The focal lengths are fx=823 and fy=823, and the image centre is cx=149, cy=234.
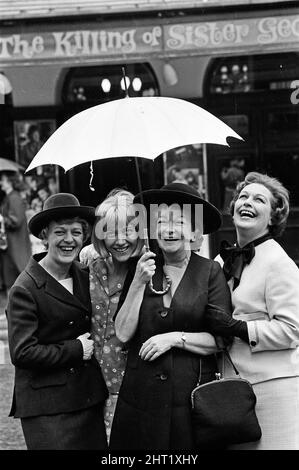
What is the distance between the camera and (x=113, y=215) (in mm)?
3971

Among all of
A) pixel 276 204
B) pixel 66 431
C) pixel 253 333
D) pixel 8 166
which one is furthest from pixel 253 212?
pixel 8 166

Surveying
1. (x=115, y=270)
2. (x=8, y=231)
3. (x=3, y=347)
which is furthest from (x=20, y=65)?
(x=115, y=270)

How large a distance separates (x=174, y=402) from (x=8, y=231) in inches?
325

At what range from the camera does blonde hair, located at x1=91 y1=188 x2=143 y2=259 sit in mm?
3953

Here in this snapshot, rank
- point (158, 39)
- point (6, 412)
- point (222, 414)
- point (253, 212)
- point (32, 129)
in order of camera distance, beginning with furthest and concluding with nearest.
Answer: point (32, 129)
point (158, 39)
point (6, 412)
point (253, 212)
point (222, 414)

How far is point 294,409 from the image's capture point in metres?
3.72

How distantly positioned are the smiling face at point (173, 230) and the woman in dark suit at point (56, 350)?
1.30ft

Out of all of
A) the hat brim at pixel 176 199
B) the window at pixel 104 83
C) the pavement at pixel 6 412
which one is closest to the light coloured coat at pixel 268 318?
the hat brim at pixel 176 199

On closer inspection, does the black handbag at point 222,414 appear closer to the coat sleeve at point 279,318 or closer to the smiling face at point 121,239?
the coat sleeve at point 279,318

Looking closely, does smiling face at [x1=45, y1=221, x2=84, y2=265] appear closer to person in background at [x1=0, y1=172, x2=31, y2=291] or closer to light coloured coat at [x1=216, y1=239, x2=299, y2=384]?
light coloured coat at [x1=216, y1=239, x2=299, y2=384]

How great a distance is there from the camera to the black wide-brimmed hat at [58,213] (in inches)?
154

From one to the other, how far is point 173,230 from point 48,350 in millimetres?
786

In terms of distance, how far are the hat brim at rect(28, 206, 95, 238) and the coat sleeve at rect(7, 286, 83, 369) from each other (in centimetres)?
34

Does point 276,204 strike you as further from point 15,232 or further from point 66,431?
point 15,232
